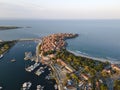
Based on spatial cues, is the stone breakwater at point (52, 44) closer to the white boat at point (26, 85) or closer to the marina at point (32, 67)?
the marina at point (32, 67)

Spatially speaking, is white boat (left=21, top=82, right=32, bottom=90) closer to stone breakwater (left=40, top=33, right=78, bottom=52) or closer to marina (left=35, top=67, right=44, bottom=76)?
marina (left=35, top=67, right=44, bottom=76)

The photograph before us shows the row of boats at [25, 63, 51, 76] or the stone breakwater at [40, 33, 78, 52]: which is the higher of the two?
the row of boats at [25, 63, 51, 76]

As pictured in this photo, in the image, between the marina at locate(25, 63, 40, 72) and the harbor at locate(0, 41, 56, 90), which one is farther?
the marina at locate(25, 63, 40, 72)

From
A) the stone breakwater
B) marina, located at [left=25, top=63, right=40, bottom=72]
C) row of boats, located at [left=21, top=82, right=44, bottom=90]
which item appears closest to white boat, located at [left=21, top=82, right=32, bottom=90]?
row of boats, located at [left=21, top=82, right=44, bottom=90]

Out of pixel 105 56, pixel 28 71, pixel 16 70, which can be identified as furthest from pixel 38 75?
pixel 105 56

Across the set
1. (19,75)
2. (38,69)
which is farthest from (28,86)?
(38,69)

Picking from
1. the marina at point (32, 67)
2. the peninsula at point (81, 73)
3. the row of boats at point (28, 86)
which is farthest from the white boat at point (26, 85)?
the marina at point (32, 67)

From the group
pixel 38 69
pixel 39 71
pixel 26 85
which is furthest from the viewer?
pixel 38 69

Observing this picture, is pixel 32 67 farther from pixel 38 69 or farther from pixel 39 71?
pixel 39 71

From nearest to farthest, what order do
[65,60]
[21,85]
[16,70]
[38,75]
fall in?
[21,85]
[38,75]
[16,70]
[65,60]

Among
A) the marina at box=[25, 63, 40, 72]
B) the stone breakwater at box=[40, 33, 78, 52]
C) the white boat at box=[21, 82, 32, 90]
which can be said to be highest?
the white boat at box=[21, 82, 32, 90]

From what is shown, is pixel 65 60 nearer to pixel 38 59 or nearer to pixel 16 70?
pixel 38 59
